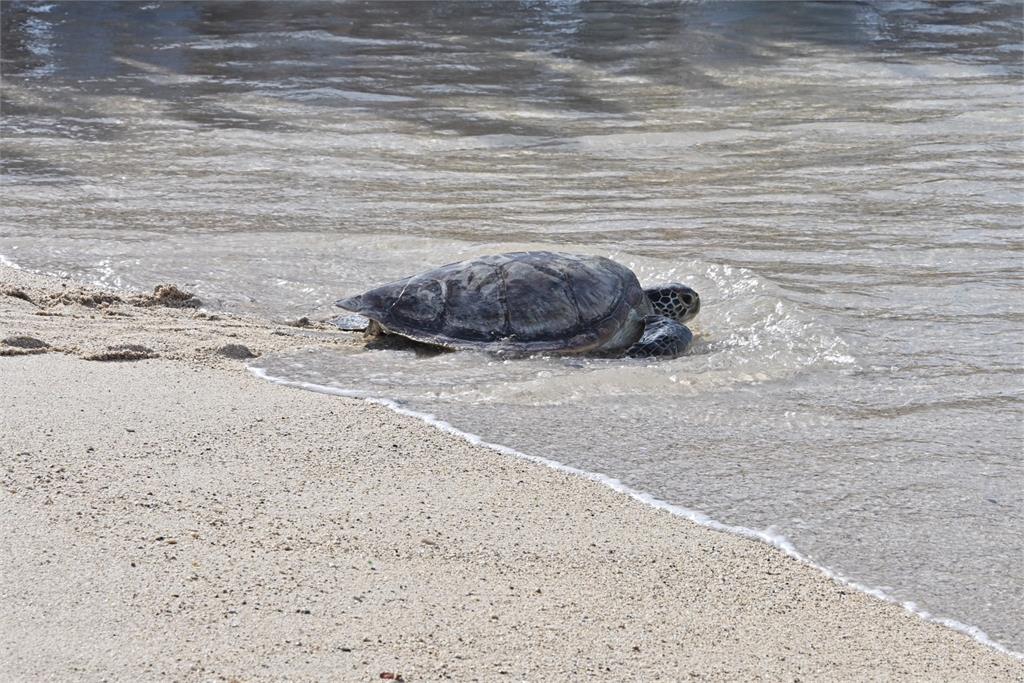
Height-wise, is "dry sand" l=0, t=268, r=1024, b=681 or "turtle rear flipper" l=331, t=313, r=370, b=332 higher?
"dry sand" l=0, t=268, r=1024, b=681

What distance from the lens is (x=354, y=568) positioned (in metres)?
3.68

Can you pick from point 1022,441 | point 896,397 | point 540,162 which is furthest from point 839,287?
point 540,162

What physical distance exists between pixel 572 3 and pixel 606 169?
26.9ft

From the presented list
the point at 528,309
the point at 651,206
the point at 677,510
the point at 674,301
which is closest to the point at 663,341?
the point at 674,301

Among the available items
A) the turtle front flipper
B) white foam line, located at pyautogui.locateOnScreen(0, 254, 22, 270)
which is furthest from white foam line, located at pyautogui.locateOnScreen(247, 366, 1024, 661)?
white foam line, located at pyautogui.locateOnScreen(0, 254, 22, 270)

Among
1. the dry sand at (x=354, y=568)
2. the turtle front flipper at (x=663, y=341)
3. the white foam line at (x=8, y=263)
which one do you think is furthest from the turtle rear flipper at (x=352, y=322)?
the white foam line at (x=8, y=263)

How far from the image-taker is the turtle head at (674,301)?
652 cm

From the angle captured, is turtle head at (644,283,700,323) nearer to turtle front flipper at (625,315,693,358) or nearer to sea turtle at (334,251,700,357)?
sea turtle at (334,251,700,357)

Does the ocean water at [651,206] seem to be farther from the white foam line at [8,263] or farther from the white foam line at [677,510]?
the white foam line at [8,263]

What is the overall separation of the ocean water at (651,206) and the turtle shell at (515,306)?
0.56ft

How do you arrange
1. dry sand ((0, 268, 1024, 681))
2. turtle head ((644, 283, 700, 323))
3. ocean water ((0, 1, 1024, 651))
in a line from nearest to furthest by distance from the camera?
1. dry sand ((0, 268, 1024, 681))
2. ocean water ((0, 1, 1024, 651))
3. turtle head ((644, 283, 700, 323))

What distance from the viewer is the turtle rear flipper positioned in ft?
21.6

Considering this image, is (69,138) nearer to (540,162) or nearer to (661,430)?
(540,162)

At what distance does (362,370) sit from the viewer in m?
5.86
